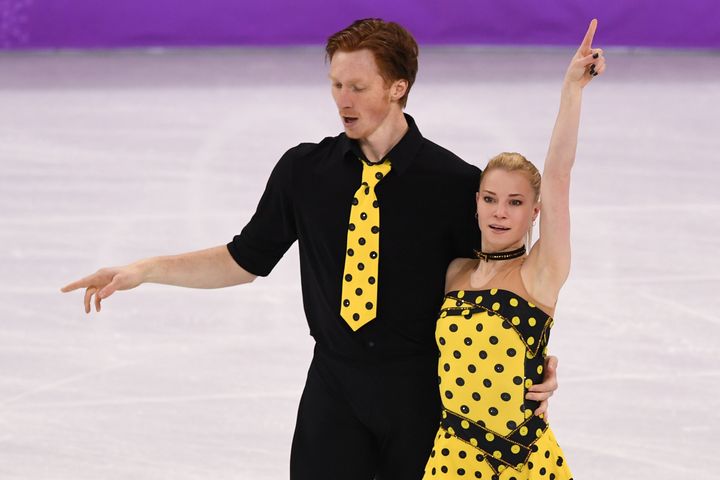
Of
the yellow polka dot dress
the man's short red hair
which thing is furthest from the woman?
the man's short red hair

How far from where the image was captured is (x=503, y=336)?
2334mm

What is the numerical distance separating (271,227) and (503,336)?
61 centimetres

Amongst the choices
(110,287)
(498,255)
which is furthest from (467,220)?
(110,287)

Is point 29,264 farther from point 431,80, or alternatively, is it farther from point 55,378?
point 431,80

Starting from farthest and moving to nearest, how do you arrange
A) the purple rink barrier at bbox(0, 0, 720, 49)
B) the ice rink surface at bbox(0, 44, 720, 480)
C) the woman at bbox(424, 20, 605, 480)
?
the purple rink barrier at bbox(0, 0, 720, 49), the ice rink surface at bbox(0, 44, 720, 480), the woman at bbox(424, 20, 605, 480)

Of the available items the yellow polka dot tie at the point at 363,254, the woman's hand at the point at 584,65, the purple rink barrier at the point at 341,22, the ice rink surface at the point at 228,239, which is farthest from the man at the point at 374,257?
the purple rink barrier at the point at 341,22

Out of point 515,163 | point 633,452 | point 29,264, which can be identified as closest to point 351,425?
point 515,163

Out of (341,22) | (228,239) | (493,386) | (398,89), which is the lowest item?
(228,239)

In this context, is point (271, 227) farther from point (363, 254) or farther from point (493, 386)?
point (493, 386)

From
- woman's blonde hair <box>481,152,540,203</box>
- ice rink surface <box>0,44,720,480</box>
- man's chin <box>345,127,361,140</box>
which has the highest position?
man's chin <box>345,127,361,140</box>

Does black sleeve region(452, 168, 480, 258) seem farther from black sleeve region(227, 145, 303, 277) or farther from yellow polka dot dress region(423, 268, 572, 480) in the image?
black sleeve region(227, 145, 303, 277)

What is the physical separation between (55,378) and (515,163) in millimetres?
2390

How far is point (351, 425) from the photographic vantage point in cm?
249

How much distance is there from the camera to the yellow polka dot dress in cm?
234
